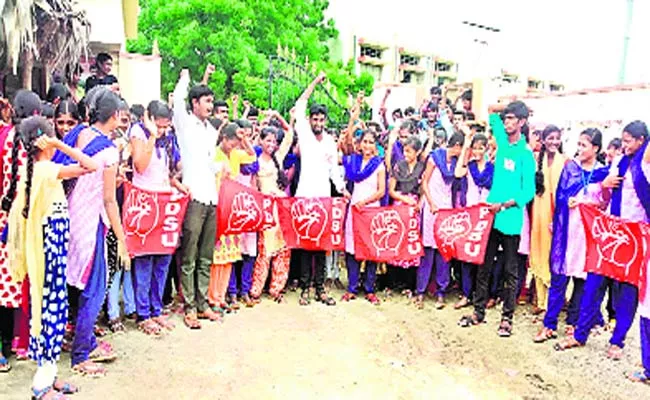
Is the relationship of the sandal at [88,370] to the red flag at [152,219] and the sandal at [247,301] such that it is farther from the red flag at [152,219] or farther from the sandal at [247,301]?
the sandal at [247,301]

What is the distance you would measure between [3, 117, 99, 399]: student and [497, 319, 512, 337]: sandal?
3.46 metres

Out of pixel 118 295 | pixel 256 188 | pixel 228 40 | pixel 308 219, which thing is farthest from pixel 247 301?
pixel 228 40

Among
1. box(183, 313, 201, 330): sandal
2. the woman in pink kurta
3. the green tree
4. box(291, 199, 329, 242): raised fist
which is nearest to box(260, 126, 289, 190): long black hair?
box(291, 199, 329, 242): raised fist

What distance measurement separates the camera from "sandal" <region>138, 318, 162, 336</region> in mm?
4557

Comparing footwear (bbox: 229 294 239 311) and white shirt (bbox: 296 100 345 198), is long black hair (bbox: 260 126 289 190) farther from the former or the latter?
footwear (bbox: 229 294 239 311)

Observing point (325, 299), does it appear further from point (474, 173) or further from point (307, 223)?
point (474, 173)

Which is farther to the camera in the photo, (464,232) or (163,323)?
(464,232)

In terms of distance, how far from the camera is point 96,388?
356 centimetres

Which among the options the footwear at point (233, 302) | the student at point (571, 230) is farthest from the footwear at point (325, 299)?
the student at point (571, 230)

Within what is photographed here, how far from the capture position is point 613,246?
4.33m

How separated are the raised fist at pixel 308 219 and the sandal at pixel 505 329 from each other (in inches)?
73.8

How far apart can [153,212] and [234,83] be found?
1450cm

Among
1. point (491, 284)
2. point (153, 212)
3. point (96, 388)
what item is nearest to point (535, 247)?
point (491, 284)

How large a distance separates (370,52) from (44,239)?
122 feet
